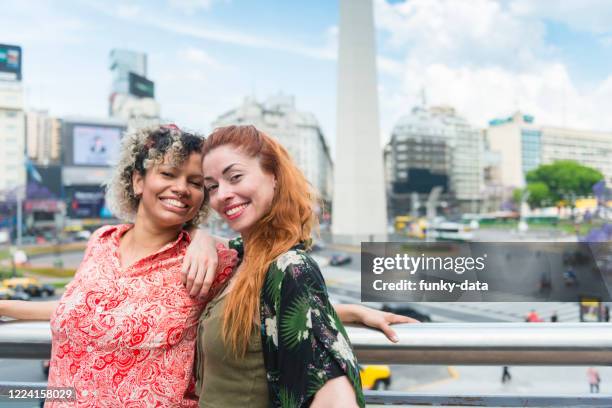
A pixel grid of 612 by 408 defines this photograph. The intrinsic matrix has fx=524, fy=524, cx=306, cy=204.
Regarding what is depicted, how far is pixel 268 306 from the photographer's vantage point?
754 mm

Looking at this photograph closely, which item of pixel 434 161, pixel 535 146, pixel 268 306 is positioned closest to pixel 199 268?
pixel 268 306

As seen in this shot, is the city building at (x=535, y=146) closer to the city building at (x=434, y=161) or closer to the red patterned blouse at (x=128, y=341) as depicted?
the city building at (x=434, y=161)

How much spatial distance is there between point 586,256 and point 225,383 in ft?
2.97

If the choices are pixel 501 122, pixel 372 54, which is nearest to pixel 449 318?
pixel 372 54

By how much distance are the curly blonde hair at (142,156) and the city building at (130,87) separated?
131 ft

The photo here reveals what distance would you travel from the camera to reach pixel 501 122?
207ft

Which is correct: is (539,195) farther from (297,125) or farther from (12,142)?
(12,142)

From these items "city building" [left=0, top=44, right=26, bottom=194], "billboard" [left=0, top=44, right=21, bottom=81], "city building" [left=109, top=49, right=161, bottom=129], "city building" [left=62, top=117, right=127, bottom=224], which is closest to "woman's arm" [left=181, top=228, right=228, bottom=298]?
"billboard" [left=0, top=44, right=21, bottom=81]

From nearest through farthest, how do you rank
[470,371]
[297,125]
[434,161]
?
[470,371], [434,161], [297,125]

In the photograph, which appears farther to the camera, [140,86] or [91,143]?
[140,86]

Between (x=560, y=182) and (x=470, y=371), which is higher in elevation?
(x=560, y=182)

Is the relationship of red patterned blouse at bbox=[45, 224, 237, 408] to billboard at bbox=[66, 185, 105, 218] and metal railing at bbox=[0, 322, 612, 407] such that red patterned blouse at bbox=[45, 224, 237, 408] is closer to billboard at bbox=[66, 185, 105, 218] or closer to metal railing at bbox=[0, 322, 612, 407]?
metal railing at bbox=[0, 322, 612, 407]

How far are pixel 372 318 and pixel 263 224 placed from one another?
0.91 feet

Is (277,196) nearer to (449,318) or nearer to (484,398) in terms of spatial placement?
(484,398)
